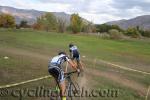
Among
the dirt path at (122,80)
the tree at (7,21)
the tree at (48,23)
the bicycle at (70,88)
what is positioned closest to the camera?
the bicycle at (70,88)

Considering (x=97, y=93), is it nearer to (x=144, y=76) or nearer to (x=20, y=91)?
(x=20, y=91)

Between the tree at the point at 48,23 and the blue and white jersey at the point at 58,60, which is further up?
the blue and white jersey at the point at 58,60

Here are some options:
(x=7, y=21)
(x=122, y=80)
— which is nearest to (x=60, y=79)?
(x=122, y=80)

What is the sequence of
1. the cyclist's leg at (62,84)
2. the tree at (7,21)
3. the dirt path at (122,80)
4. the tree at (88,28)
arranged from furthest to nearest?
the tree at (88,28)
the tree at (7,21)
the dirt path at (122,80)
the cyclist's leg at (62,84)

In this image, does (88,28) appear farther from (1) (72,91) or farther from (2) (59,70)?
(2) (59,70)

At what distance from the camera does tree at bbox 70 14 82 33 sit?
107375 mm

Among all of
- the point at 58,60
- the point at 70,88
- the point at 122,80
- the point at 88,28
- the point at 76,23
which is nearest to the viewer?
the point at 58,60

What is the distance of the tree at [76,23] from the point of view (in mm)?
107375

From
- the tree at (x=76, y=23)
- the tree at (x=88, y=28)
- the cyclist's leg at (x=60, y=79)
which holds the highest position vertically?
the cyclist's leg at (x=60, y=79)

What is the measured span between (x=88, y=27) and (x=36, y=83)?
375 ft

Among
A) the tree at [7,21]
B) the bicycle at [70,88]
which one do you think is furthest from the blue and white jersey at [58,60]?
the tree at [7,21]

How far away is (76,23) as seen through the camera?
115m

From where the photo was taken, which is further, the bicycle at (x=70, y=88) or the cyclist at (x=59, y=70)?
the bicycle at (x=70, y=88)

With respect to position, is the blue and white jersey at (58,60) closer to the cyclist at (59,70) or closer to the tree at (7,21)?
the cyclist at (59,70)
